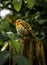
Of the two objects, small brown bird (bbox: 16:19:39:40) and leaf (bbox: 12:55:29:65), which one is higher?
leaf (bbox: 12:55:29:65)

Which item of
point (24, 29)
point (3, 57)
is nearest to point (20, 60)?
point (3, 57)

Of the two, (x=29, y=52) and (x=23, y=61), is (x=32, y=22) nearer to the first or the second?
(x=29, y=52)

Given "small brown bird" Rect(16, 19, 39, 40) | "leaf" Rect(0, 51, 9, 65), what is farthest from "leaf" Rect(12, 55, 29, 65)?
"small brown bird" Rect(16, 19, 39, 40)

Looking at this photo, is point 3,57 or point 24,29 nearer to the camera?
point 3,57

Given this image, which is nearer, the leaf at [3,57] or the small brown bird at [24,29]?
the leaf at [3,57]

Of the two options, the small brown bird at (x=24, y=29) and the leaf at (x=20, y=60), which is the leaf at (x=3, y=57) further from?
the small brown bird at (x=24, y=29)

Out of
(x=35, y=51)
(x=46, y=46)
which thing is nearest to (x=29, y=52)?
(x=35, y=51)

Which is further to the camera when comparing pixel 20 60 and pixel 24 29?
pixel 24 29

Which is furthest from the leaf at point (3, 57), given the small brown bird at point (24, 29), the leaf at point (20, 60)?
the small brown bird at point (24, 29)

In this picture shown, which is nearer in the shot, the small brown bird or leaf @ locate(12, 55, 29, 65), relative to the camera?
leaf @ locate(12, 55, 29, 65)

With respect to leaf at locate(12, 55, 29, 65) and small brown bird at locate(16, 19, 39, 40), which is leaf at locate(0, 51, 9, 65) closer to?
leaf at locate(12, 55, 29, 65)

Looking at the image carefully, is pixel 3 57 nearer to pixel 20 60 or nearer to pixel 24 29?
pixel 20 60
